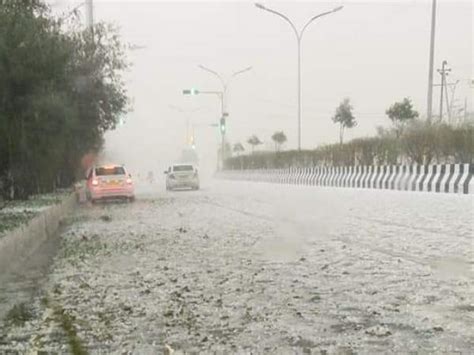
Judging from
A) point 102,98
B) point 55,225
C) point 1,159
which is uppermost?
point 102,98

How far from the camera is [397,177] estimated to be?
2945 cm

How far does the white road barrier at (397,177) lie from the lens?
24.1 m

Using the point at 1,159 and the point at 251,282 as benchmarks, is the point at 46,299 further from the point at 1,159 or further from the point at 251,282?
the point at 1,159

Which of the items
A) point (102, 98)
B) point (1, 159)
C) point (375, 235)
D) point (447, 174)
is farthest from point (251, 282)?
point (102, 98)

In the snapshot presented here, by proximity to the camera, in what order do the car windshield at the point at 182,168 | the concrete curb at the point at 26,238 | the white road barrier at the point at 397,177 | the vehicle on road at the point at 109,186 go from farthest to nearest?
the car windshield at the point at 182,168, the vehicle on road at the point at 109,186, the white road barrier at the point at 397,177, the concrete curb at the point at 26,238

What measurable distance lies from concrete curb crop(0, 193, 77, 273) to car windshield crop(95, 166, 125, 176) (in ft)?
36.1

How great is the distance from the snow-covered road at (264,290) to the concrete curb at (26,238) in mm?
572

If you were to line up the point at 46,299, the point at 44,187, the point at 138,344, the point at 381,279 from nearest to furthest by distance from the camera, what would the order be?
the point at 138,344, the point at 46,299, the point at 381,279, the point at 44,187

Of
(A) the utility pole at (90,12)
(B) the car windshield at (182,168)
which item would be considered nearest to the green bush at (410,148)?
(B) the car windshield at (182,168)

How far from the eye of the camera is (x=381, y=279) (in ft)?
26.5

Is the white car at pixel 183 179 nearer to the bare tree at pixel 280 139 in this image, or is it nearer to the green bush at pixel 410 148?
the green bush at pixel 410 148

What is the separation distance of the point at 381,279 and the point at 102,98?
20.6 metres

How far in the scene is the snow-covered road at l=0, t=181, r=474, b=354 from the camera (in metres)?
5.66

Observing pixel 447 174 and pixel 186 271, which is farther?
pixel 447 174
